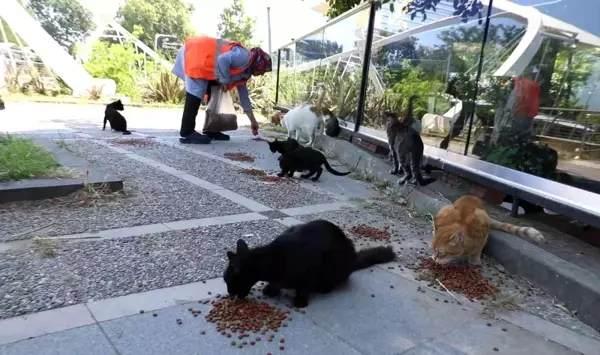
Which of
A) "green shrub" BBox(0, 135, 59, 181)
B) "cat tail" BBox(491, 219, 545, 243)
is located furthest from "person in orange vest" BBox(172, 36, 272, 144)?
"cat tail" BBox(491, 219, 545, 243)

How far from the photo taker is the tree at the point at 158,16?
47281mm

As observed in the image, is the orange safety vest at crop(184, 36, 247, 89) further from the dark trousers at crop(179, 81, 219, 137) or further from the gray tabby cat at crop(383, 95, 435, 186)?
the gray tabby cat at crop(383, 95, 435, 186)

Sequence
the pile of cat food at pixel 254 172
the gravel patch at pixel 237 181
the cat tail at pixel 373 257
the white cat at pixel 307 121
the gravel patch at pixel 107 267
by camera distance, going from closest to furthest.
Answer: the gravel patch at pixel 107 267 < the cat tail at pixel 373 257 < the gravel patch at pixel 237 181 < the pile of cat food at pixel 254 172 < the white cat at pixel 307 121

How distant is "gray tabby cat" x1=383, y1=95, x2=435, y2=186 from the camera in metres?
5.52

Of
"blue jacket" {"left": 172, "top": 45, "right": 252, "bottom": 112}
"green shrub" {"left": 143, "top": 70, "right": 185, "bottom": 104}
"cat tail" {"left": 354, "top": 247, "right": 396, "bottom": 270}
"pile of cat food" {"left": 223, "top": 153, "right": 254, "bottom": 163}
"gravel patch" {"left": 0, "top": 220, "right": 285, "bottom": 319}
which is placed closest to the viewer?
"gravel patch" {"left": 0, "top": 220, "right": 285, "bottom": 319}

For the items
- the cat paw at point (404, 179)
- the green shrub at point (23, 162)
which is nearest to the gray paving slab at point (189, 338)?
the green shrub at point (23, 162)

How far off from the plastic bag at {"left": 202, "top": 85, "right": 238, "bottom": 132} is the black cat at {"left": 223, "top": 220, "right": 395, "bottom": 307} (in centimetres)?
608

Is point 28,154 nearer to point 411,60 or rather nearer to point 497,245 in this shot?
point 497,245

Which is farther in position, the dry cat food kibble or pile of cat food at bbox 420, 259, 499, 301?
pile of cat food at bbox 420, 259, 499, 301

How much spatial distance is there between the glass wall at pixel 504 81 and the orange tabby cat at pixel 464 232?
3.42ft

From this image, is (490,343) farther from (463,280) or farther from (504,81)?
(504,81)

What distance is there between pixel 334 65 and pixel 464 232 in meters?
6.66

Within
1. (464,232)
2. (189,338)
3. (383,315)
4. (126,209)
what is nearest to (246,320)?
(189,338)

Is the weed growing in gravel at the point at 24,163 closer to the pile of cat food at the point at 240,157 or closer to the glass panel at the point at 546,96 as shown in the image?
the pile of cat food at the point at 240,157
